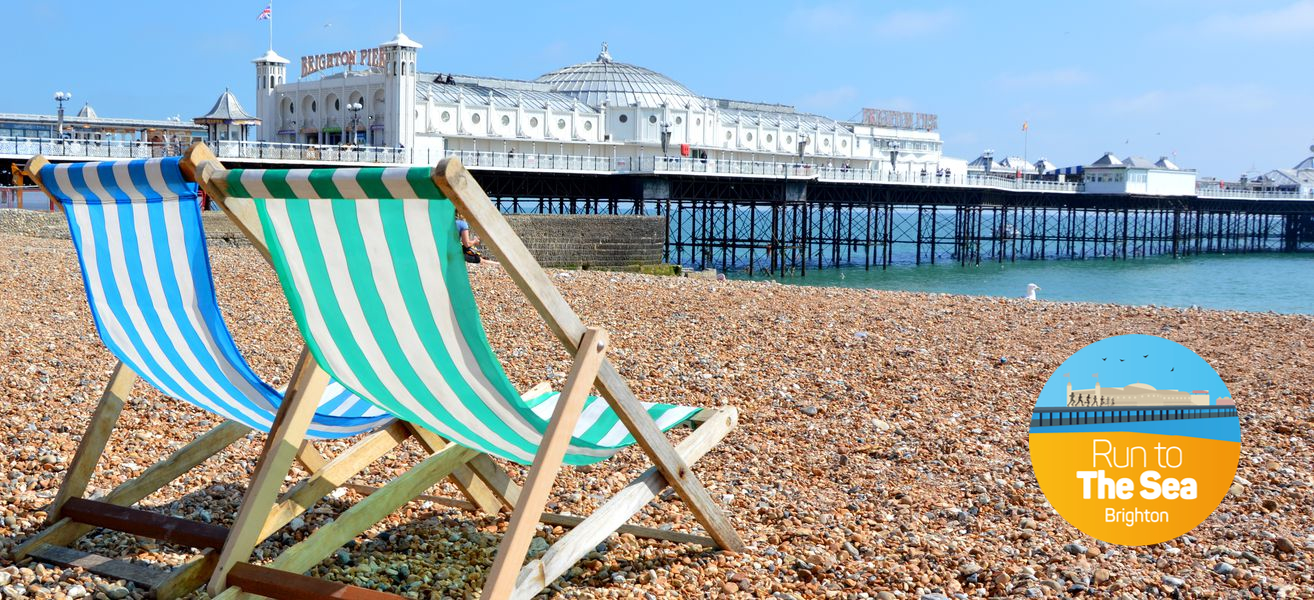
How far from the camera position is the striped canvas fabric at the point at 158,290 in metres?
2.51

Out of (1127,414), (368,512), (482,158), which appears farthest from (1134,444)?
(482,158)

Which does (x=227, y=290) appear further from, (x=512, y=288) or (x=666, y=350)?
(x=666, y=350)

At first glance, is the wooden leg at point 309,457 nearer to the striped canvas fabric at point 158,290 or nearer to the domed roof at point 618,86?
the striped canvas fabric at point 158,290

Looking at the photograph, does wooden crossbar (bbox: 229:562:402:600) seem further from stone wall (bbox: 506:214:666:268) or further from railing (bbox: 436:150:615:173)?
railing (bbox: 436:150:615:173)

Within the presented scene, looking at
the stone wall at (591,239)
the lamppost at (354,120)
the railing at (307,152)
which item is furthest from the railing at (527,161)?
the stone wall at (591,239)

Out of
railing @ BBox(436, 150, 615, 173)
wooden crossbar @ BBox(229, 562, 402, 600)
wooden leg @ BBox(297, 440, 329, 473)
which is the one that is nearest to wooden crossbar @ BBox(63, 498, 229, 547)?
wooden crossbar @ BBox(229, 562, 402, 600)

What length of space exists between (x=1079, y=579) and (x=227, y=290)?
699 centimetres

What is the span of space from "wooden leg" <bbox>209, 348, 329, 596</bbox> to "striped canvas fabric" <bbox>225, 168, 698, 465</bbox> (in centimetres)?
13

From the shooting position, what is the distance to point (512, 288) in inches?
356

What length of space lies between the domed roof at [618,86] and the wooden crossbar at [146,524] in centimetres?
3980

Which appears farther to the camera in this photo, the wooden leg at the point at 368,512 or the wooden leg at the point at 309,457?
the wooden leg at the point at 309,457

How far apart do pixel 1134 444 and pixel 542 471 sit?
2155 mm

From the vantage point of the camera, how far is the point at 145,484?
2.88m

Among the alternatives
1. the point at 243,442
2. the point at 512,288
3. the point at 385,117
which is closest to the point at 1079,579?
the point at 243,442
